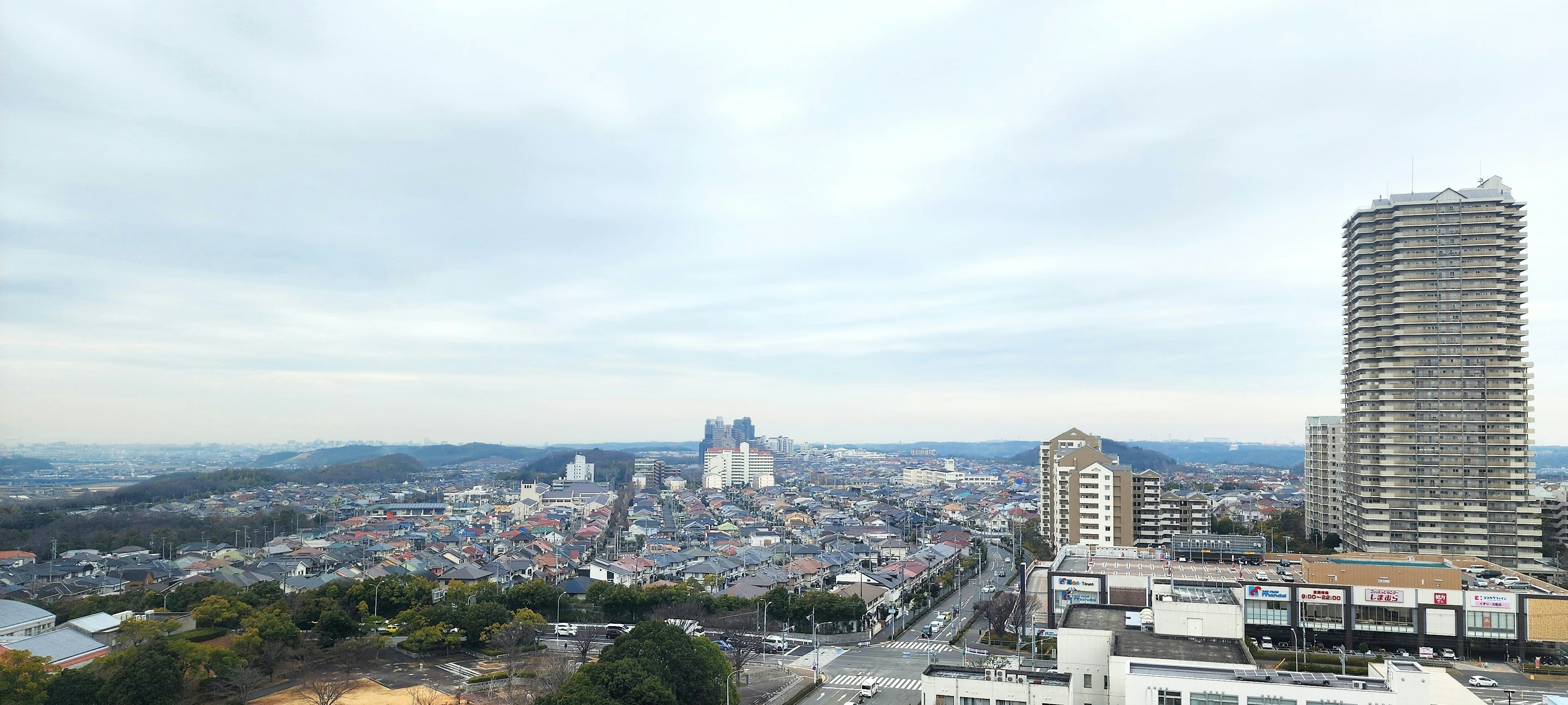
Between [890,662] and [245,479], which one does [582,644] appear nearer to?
[890,662]

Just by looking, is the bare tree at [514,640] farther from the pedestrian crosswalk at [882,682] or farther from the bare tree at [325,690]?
the pedestrian crosswalk at [882,682]

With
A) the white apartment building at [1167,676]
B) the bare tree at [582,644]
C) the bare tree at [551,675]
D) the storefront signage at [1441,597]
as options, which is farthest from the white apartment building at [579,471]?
the white apartment building at [1167,676]

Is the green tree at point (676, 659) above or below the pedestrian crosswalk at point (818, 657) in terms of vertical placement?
above

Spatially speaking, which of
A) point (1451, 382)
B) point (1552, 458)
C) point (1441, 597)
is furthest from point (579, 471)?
point (1552, 458)

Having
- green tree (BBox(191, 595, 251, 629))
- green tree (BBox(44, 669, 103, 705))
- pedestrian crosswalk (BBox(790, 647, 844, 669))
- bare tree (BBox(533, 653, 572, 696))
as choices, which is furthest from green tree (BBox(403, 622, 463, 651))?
pedestrian crosswalk (BBox(790, 647, 844, 669))

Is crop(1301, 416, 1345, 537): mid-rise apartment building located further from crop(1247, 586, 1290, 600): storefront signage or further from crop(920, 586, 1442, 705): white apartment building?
crop(920, 586, 1442, 705): white apartment building

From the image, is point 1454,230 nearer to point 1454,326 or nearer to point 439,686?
point 1454,326
